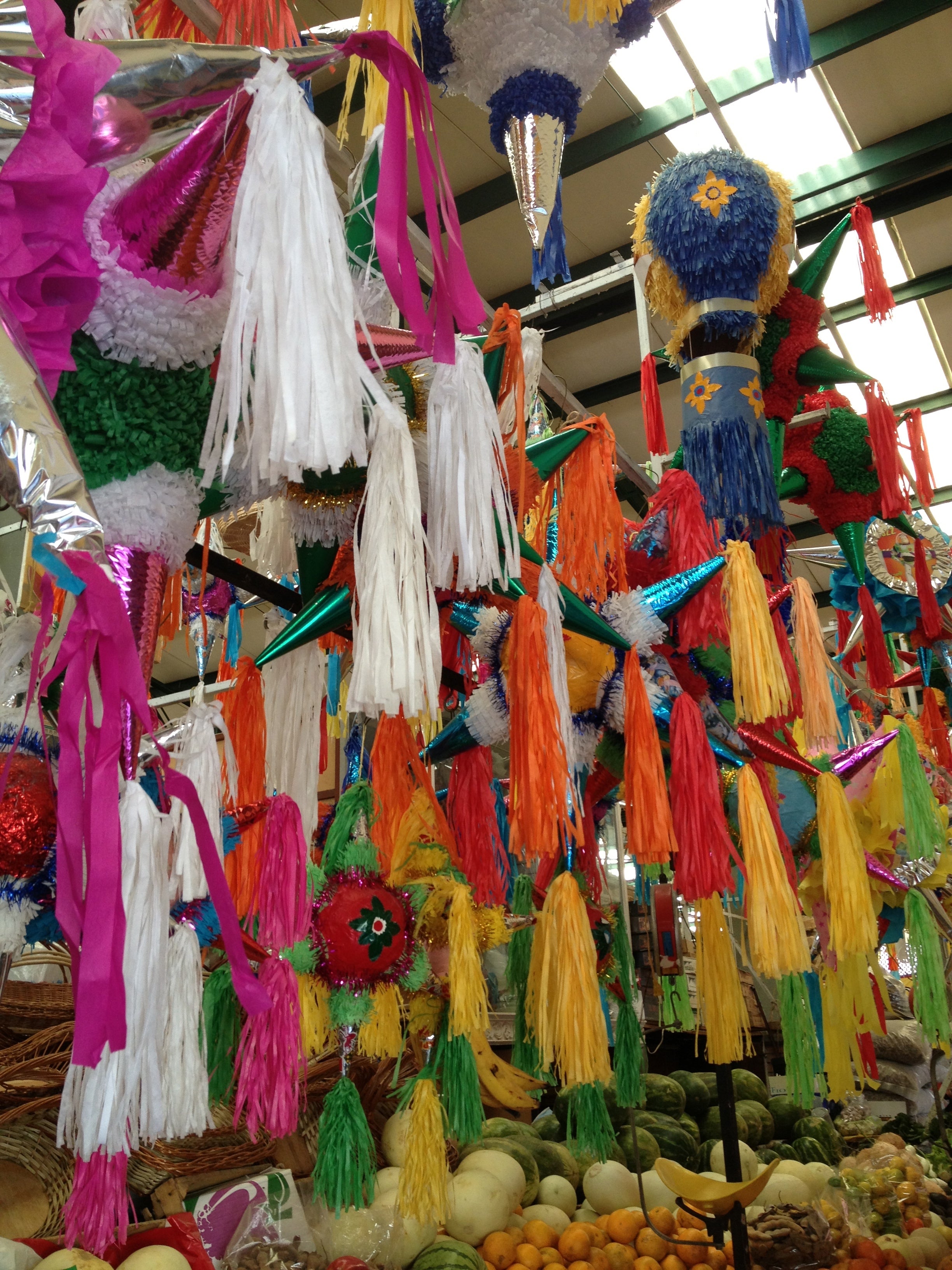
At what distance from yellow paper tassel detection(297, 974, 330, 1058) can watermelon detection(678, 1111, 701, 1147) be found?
186cm

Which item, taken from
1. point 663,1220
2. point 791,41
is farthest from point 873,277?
point 663,1220

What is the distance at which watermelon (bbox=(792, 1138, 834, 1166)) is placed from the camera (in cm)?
293

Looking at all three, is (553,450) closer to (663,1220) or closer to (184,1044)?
(184,1044)

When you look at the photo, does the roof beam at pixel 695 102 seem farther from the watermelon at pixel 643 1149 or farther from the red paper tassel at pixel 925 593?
the watermelon at pixel 643 1149

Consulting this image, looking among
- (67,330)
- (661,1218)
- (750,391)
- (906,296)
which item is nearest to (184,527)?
(67,330)

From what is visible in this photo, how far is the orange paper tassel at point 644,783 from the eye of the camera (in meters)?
1.21

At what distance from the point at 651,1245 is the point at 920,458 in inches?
70.9

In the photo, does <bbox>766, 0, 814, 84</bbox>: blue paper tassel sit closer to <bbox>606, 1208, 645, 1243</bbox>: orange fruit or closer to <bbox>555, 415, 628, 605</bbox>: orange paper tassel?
<bbox>555, 415, 628, 605</bbox>: orange paper tassel

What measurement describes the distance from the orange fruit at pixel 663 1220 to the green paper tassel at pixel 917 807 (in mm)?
864

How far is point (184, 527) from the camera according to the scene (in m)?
0.75

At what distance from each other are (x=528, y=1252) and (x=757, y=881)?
0.93 metres

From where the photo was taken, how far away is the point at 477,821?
142cm

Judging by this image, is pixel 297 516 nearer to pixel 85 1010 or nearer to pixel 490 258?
pixel 85 1010

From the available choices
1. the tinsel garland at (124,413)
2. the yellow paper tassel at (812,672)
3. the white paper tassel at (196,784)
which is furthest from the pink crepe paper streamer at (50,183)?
the yellow paper tassel at (812,672)
